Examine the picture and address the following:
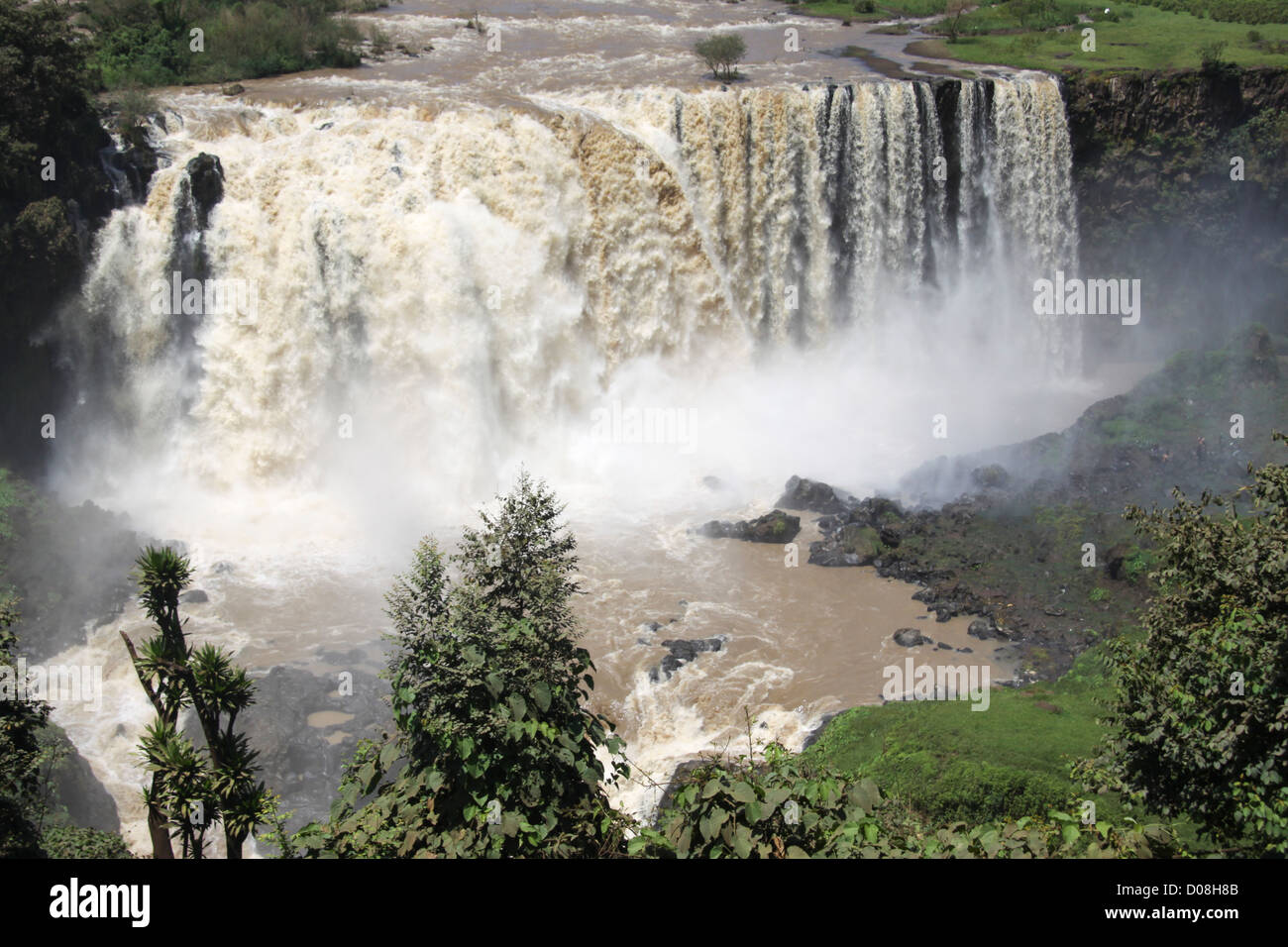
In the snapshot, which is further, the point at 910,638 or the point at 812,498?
the point at 812,498

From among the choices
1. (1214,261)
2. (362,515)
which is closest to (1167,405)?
(1214,261)

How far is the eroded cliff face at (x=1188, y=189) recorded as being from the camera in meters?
34.6

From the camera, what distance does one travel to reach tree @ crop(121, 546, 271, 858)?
893cm

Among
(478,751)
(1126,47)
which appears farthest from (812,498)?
(1126,47)

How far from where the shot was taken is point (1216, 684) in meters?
9.85

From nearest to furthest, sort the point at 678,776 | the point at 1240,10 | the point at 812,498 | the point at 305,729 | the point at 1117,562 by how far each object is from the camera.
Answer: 1. the point at 678,776
2. the point at 305,729
3. the point at 1117,562
4. the point at 812,498
5. the point at 1240,10

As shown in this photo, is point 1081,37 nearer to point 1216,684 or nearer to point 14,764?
point 1216,684

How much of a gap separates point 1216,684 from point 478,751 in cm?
633

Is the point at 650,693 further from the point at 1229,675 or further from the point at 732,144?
the point at 732,144

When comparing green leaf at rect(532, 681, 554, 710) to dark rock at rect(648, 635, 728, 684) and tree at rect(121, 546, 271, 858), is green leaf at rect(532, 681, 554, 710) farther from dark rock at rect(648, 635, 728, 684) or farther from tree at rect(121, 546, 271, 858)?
dark rock at rect(648, 635, 728, 684)

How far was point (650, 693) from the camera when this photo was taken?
1820 cm

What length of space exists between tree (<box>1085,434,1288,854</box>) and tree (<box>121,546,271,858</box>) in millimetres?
7686
